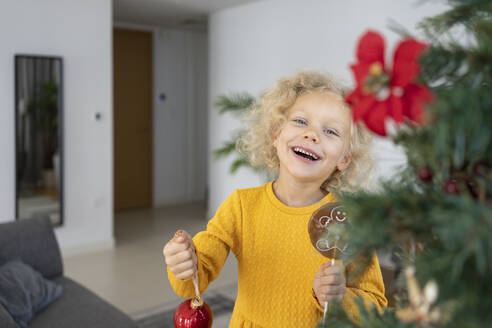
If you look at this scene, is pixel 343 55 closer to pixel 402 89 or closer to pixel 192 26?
pixel 192 26

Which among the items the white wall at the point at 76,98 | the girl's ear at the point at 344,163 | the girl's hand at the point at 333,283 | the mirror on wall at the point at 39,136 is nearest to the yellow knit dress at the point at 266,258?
the girl's ear at the point at 344,163

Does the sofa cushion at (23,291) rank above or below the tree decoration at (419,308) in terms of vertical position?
below

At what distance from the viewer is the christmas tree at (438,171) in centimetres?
36

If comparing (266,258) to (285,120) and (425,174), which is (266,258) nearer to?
(285,120)

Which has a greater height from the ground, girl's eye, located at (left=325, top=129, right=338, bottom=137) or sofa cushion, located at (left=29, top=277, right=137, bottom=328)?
girl's eye, located at (left=325, top=129, right=338, bottom=137)

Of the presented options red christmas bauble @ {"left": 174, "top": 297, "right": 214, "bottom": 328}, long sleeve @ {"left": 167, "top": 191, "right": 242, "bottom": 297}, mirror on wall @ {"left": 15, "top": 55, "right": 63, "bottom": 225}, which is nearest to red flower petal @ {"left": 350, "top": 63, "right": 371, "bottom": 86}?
red christmas bauble @ {"left": 174, "top": 297, "right": 214, "bottom": 328}

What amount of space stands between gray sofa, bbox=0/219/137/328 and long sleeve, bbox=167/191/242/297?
4.09 feet

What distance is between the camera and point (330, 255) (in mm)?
967

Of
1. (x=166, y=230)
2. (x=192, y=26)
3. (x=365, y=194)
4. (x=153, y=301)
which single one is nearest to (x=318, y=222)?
(x=365, y=194)

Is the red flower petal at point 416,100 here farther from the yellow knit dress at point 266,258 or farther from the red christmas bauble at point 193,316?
the yellow knit dress at point 266,258

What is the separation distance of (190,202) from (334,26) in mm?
3993

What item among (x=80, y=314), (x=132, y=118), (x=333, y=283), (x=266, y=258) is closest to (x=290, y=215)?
(x=266, y=258)

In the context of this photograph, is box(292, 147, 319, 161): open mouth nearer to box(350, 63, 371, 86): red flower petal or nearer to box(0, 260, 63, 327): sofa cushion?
box(350, 63, 371, 86): red flower petal

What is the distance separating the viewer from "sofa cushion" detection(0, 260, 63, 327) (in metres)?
2.17
